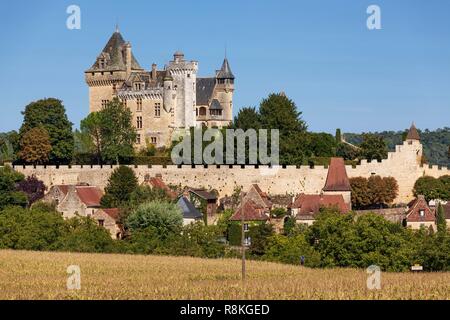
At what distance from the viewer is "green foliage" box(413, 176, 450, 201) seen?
60312 millimetres

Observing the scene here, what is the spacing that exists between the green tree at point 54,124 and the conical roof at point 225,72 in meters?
9.82

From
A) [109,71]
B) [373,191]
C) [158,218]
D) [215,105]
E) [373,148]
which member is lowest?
[158,218]

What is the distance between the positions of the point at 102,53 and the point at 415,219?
80.9 feet

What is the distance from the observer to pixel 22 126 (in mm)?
70812

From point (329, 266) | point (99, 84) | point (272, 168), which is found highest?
point (99, 84)

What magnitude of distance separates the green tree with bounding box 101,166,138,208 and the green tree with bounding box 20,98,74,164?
742cm

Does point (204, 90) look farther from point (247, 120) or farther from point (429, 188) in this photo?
point (429, 188)

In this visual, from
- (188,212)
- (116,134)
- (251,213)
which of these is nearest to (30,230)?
(188,212)

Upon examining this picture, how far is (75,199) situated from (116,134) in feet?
22.5

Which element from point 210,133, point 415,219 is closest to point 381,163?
point 415,219

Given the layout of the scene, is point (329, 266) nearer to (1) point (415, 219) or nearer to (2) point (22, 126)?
(1) point (415, 219)

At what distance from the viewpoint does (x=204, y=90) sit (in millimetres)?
75438

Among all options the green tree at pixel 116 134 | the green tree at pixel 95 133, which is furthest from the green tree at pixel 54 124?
the green tree at pixel 116 134

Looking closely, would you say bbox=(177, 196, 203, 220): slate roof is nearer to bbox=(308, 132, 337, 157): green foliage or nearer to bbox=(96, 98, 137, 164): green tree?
bbox=(96, 98, 137, 164): green tree
